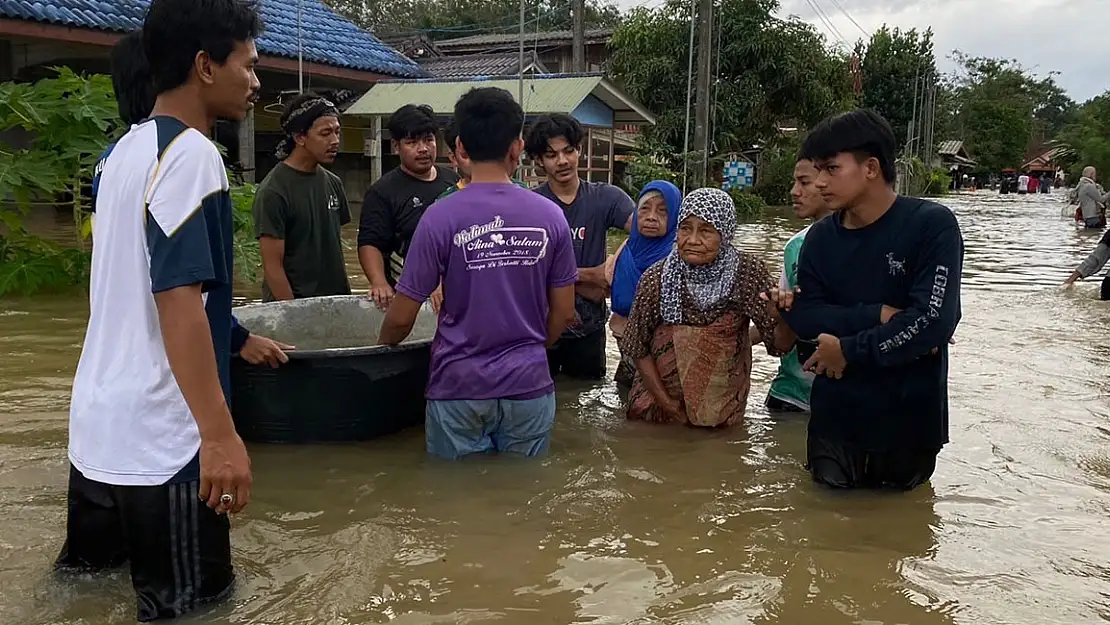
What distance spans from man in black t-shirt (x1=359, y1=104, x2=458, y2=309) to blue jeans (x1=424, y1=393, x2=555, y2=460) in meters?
1.25

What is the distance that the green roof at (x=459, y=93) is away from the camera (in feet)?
51.5

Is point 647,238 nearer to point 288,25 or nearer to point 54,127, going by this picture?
point 54,127

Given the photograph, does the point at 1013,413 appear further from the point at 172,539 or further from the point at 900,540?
the point at 172,539

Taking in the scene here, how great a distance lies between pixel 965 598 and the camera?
2945mm

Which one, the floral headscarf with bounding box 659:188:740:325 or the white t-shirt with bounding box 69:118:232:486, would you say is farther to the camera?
the floral headscarf with bounding box 659:188:740:325

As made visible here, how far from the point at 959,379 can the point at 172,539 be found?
5351 mm

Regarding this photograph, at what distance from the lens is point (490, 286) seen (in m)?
3.60

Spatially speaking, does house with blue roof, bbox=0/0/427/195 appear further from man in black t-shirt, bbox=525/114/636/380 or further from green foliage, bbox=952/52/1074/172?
green foliage, bbox=952/52/1074/172

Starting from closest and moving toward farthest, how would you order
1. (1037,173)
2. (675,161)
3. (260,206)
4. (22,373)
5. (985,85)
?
(260,206) < (22,373) < (675,161) < (985,85) < (1037,173)

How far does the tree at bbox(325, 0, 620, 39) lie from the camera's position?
38375 mm

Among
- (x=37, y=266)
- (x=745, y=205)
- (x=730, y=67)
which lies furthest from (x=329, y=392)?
(x=730, y=67)

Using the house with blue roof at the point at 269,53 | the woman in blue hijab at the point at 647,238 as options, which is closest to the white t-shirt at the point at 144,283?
the woman in blue hijab at the point at 647,238

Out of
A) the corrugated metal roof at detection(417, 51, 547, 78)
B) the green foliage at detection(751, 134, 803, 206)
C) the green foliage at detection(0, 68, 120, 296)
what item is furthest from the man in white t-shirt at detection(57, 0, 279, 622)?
the green foliage at detection(751, 134, 803, 206)

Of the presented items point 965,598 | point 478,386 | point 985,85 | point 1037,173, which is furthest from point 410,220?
point 1037,173
